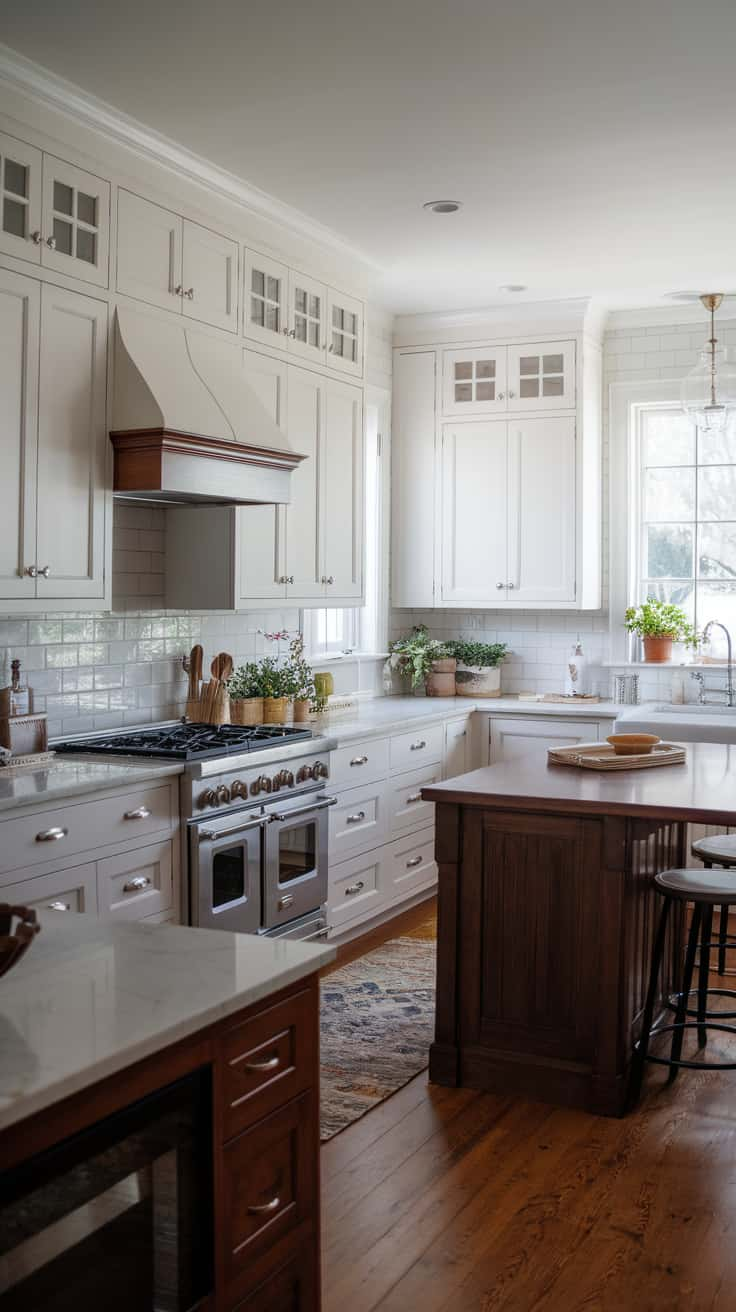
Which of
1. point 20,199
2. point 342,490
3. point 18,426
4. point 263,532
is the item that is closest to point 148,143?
point 20,199

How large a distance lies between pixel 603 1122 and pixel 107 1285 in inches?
91.9

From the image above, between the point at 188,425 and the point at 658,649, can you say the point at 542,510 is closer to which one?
the point at 658,649

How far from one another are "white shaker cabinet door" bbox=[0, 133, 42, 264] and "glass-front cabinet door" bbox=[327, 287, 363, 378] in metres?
1.94

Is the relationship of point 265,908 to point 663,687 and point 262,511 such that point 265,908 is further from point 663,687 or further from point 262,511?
point 663,687

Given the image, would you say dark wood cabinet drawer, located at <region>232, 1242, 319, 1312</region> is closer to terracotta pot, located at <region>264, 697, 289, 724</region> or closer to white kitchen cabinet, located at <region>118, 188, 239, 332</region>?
white kitchen cabinet, located at <region>118, 188, 239, 332</region>

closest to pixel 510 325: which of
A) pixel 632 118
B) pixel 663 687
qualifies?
pixel 663 687

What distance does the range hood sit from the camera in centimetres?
403

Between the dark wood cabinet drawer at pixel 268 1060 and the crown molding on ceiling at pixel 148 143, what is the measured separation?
3.00 m

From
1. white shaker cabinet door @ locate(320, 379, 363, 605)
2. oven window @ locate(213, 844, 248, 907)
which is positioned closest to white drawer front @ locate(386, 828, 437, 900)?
white shaker cabinet door @ locate(320, 379, 363, 605)

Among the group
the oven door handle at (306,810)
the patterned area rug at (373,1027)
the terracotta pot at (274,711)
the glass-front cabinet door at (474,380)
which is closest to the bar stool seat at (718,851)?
the patterned area rug at (373,1027)

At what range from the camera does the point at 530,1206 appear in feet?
9.89

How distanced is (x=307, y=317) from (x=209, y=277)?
796 millimetres

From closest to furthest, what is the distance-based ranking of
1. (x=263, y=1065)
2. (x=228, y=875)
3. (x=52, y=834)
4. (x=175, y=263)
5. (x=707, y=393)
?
(x=263, y=1065)
(x=52, y=834)
(x=228, y=875)
(x=175, y=263)
(x=707, y=393)

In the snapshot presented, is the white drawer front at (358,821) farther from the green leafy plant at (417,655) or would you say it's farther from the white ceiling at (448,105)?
the white ceiling at (448,105)
